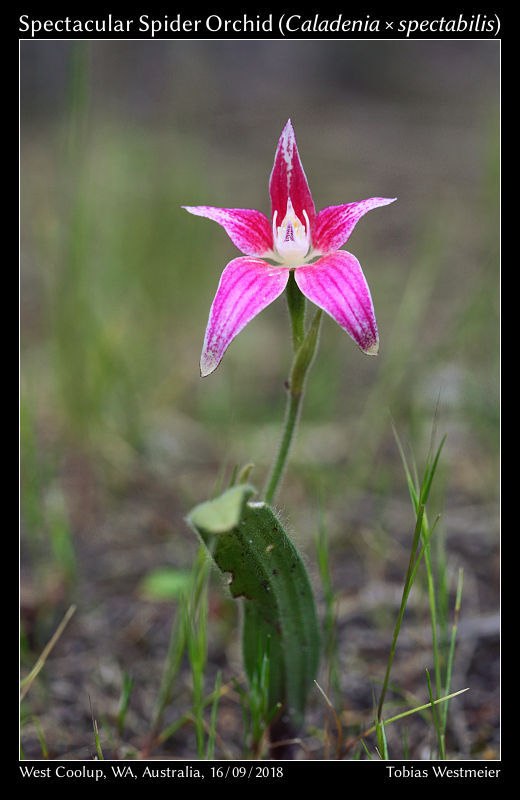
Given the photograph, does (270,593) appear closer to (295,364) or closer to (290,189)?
(295,364)

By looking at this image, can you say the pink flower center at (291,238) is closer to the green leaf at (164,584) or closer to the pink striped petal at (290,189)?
the pink striped petal at (290,189)

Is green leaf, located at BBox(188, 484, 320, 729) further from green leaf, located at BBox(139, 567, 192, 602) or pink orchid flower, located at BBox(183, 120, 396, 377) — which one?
green leaf, located at BBox(139, 567, 192, 602)

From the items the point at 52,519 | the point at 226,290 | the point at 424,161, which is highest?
the point at 424,161


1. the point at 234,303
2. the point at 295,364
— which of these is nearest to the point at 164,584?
the point at 295,364

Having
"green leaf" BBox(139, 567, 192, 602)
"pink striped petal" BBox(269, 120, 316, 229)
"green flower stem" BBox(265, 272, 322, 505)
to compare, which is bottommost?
"green leaf" BBox(139, 567, 192, 602)

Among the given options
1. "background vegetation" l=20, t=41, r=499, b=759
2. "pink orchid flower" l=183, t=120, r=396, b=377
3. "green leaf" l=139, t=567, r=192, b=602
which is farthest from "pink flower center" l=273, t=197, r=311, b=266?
"green leaf" l=139, t=567, r=192, b=602
